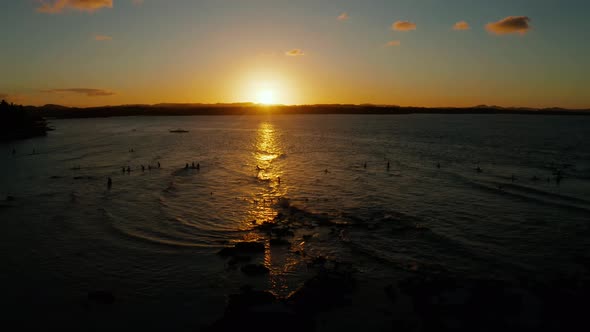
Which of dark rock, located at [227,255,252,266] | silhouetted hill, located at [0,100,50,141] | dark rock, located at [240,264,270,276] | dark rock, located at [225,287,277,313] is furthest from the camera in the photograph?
silhouetted hill, located at [0,100,50,141]

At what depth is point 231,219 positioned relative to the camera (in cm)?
2552

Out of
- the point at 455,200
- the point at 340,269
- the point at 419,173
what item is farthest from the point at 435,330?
the point at 419,173

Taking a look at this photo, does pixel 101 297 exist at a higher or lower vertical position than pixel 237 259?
lower

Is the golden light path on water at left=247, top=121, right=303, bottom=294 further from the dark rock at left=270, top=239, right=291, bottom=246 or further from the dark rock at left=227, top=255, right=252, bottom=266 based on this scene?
the dark rock at left=227, top=255, right=252, bottom=266

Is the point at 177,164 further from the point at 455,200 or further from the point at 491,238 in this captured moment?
the point at 491,238

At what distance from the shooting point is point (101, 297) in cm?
1466

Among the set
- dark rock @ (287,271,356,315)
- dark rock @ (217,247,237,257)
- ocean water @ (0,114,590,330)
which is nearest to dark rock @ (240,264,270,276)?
ocean water @ (0,114,590,330)

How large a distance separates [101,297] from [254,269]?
6267 millimetres

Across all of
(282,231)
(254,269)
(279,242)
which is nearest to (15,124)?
(282,231)

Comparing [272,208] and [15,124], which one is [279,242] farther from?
[15,124]

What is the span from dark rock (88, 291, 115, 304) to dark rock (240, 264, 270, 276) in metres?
5.44

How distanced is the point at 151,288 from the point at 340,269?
8338 mm

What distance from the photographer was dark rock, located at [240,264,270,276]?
16788 millimetres

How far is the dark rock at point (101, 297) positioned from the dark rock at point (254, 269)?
544cm
